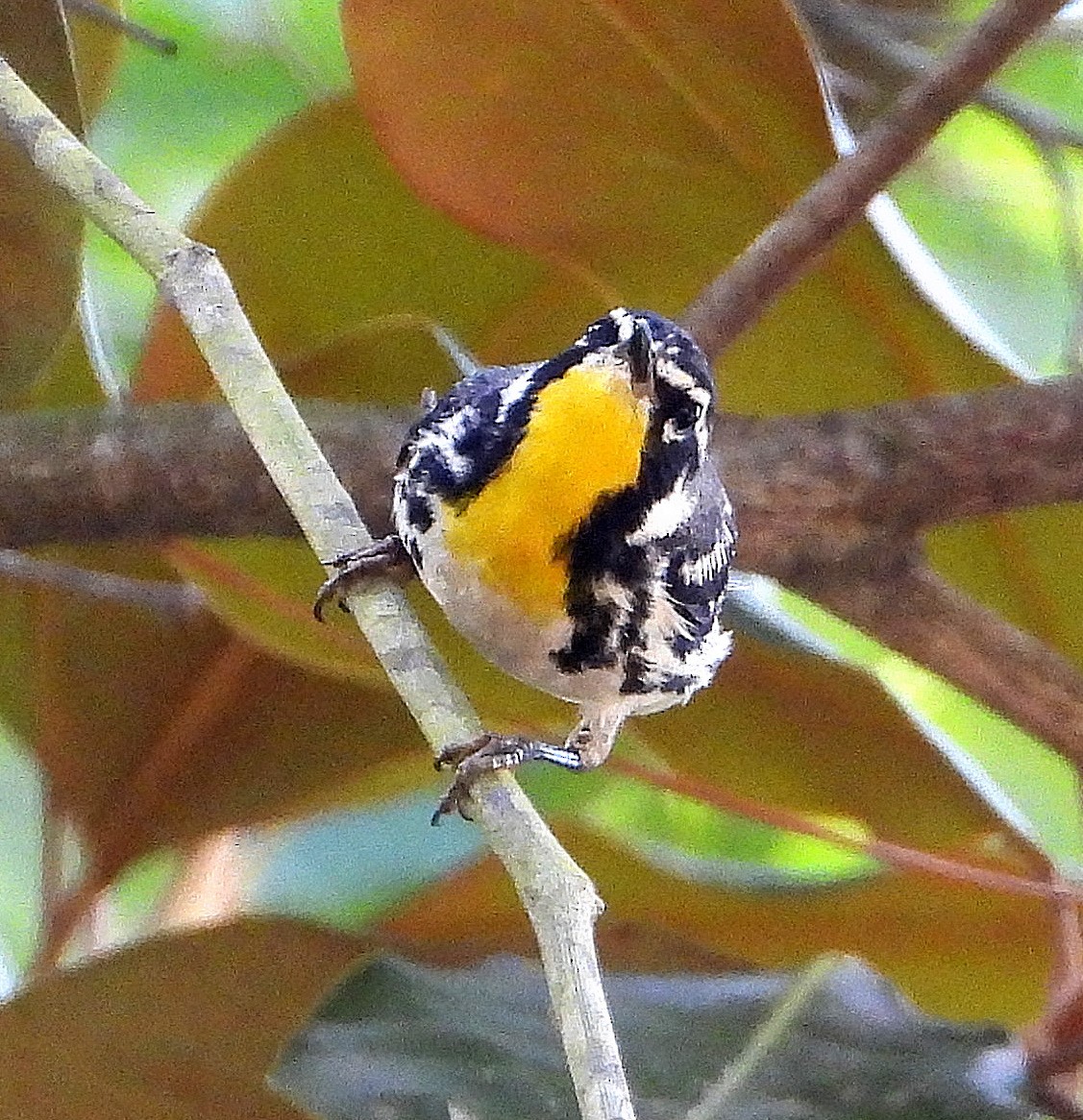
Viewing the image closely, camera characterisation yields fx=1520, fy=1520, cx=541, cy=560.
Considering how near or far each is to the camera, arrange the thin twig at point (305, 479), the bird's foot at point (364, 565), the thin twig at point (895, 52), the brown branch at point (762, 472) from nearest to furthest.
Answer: the thin twig at point (305, 479) → the bird's foot at point (364, 565) → the brown branch at point (762, 472) → the thin twig at point (895, 52)

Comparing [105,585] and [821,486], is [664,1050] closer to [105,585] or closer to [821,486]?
[821,486]

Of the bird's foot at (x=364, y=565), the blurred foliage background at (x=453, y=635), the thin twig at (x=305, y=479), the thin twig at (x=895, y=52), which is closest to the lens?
the thin twig at (x=305, y=479)

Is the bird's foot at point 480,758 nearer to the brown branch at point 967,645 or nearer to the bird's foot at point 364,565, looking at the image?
the bird's foot at point 364,565

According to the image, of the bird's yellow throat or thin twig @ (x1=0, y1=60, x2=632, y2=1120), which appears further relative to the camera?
the bird's yellow throat

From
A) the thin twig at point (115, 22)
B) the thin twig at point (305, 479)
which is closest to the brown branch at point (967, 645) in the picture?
the thin twig at point (305, 479)

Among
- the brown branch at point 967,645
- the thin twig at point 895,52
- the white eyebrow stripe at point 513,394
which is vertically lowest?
the white eyebrow stripe at point 513,394

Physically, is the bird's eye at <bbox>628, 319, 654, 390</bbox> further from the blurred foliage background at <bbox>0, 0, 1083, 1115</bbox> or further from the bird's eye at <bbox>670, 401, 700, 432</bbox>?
the blurred foliage background at <bbox>0, 0, 1083, 1115</bbox>

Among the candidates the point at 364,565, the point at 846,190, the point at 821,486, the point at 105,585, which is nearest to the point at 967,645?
the point at 821,486

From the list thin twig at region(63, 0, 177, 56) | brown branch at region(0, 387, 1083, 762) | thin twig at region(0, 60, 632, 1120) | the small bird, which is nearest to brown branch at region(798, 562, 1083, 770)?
brown branch at region(0, 387, 1083, 762)
